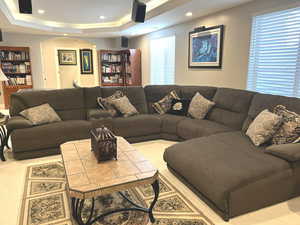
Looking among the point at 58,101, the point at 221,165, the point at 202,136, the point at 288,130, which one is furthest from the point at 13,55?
the point at 288,130

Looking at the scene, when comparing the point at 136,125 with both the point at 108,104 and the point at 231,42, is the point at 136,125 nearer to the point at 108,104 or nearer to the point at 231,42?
the point at 108,104

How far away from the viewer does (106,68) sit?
8039 millimetres

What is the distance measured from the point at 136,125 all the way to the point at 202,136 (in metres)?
1.11

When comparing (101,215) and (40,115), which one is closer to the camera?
(101,215)

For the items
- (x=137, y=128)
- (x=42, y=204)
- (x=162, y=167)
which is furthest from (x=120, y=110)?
(x=42, y=204)

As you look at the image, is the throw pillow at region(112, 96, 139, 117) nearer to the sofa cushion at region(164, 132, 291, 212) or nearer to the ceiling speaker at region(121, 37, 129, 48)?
the sofa cushion at region(164, 132, 291, 212)

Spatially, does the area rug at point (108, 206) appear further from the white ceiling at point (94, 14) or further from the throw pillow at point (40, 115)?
the white ceiling at point (94, 14)

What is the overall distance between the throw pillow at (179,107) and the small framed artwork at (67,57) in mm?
6058

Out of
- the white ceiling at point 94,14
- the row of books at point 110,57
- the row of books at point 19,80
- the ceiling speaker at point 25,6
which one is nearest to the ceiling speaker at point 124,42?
the row of books at point 110,57

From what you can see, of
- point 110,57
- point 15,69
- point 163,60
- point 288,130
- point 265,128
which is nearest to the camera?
point 288,130

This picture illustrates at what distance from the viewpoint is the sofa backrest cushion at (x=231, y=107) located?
3318mm

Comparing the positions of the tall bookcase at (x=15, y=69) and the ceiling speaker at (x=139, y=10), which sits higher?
the ceiling speaker at (x=139, y=10)

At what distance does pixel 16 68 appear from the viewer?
7008mm

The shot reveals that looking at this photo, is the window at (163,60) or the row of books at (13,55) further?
the row of books at (13,55)
